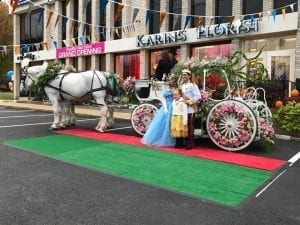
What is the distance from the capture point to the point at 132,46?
2000 cm

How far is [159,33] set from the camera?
18.5 metres

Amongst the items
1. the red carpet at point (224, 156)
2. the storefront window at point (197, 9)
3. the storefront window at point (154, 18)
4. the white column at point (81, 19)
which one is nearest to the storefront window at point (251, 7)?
the storefront window at point (197, 9)

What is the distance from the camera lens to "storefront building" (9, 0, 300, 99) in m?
14.9

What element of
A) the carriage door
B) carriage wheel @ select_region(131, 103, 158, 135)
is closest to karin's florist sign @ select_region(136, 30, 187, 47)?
the carriage door

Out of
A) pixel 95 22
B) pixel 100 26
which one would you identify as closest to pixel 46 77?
pixel 100 26

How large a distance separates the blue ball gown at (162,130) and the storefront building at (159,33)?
1828 millimetres

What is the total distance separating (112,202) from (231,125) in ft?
13.7

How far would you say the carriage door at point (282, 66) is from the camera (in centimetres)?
1427

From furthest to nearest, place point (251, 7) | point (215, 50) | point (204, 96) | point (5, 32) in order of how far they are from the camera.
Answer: point (5, 32), point (215, 50), point (251, 7), point (204, 96)

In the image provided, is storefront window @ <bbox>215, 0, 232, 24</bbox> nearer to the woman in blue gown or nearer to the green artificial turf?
the woman in blue gown

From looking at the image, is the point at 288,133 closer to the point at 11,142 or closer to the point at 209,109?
the point at 209,109

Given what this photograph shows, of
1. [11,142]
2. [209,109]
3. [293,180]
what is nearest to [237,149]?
[209,109]

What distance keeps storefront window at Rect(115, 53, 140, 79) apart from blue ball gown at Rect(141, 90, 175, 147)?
11.3 m

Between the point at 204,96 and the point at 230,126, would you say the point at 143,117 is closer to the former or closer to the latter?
the point at 204,96
